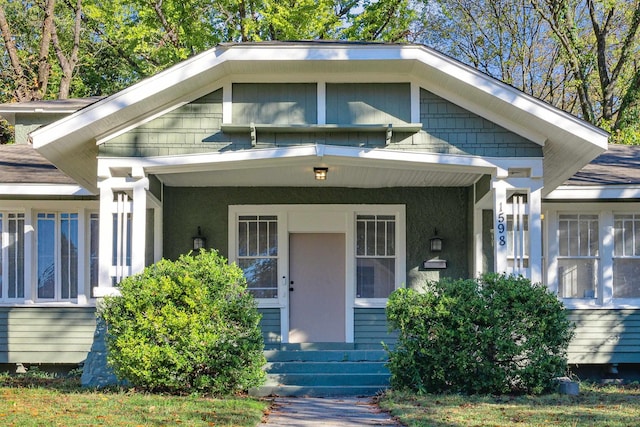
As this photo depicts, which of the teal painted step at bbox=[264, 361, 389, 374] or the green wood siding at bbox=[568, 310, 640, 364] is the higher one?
the green wood siding at bbox=[568, 310, 640, 364]

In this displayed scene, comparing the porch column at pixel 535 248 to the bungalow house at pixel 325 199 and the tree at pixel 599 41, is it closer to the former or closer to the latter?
the bungalow house at pixel 325 199

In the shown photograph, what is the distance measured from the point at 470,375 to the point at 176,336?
12.0 feet

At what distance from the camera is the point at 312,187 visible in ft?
43.7

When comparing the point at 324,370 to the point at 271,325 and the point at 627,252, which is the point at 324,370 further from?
the point at 627,252

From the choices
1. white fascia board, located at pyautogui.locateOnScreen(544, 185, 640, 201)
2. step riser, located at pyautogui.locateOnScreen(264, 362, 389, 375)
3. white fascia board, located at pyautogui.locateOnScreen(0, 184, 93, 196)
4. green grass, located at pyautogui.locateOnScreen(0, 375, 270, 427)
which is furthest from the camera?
white fascia board, located at pyautogui.locateOnScreen(0, 184, 93, 196)

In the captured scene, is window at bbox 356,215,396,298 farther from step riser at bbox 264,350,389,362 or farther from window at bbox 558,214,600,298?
window at bbox 558,214,600,298

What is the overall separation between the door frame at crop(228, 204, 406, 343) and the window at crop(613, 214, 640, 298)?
11.4 feet

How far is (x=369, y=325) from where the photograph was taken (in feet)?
43.2

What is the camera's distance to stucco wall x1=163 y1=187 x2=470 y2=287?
43.3 feet

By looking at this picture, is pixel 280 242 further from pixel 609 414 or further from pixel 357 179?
pixel 609 414

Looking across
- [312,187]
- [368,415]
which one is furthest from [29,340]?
[368,415]

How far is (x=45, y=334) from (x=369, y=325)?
206 inches

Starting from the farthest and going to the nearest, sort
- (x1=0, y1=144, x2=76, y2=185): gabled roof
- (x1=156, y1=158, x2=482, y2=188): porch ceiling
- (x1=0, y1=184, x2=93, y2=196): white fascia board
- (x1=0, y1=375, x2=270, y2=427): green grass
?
(x1=0, y1=144, x2=76, y2=185): gabled roof, (x1=0, y1=184, x2=93, y2=196): white fascia board, (x1=156, y1=158, x2=482, y2=188): porch ceiling, (x1=0, y1=375, x2=270, y2=427): green grass

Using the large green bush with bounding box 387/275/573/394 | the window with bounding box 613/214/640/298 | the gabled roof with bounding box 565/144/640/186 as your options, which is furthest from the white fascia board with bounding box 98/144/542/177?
the window with bounding box 613/214/640/298
